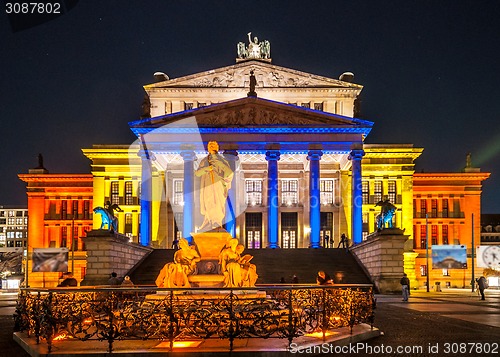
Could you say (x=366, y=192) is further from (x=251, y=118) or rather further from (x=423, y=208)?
(x=251, y=118)

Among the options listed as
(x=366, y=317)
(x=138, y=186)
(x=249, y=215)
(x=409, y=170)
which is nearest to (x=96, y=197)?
(x=138, y=186)

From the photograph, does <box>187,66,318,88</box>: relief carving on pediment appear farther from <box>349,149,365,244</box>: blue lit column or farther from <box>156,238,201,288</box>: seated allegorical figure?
<box>156,238,201,288</box>: seated allegorical figure

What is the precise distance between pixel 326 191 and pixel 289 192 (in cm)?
392

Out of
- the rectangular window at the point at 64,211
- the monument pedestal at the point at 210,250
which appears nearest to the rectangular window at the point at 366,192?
the rectangular window at the point at 64,211

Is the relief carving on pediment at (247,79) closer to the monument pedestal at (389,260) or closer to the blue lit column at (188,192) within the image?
the blue lit column at (188,192)

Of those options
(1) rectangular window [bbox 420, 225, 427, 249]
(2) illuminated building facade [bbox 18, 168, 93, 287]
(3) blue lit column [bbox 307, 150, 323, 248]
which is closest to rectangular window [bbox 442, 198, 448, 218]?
(1) rectangular window [bbox 420, 225, 427, 249]

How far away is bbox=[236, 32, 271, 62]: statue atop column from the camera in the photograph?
234 feet

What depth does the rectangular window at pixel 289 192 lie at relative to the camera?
6838cm

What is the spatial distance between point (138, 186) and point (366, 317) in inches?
2212

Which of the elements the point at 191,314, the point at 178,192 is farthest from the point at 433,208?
the point at 191,314

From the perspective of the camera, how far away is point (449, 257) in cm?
5972

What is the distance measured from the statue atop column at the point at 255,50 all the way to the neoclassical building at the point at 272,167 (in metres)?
0.25

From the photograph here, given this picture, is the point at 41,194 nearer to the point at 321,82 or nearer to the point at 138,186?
the point at 138,186

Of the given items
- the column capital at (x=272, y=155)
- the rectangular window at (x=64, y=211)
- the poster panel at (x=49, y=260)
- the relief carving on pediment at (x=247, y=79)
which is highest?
the relief carving on pediment at (x=247, y=79)
